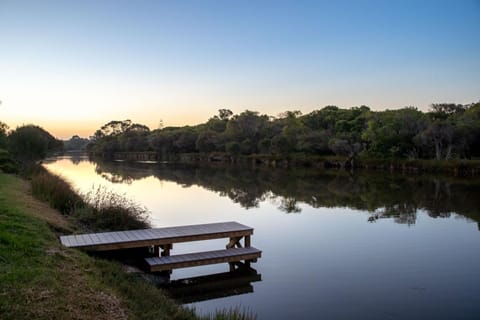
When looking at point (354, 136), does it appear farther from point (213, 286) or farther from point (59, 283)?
point (59, 283)

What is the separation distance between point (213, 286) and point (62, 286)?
3637 millimetres

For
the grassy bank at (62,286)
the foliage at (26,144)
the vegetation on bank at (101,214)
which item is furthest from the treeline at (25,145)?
the grassy bank at (62,286)

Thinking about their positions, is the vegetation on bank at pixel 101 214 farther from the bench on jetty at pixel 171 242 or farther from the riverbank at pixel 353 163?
the riverbank at pixel 353 163

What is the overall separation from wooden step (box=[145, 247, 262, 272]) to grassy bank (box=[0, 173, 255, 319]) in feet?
3.41

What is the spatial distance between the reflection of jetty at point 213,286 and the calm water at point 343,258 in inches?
0.8

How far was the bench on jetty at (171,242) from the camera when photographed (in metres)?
8.15

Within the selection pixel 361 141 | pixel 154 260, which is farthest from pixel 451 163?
pixel 154 260

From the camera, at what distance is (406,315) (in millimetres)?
6656

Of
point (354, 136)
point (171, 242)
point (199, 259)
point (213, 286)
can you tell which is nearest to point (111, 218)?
point (171, 242)

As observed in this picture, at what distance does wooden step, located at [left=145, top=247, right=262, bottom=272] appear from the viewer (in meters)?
8.27

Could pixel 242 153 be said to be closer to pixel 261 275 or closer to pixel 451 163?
pixel 451 163

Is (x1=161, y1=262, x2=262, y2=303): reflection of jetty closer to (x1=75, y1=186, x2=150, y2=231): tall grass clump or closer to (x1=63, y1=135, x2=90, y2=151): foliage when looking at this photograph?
(x1=75, y1=186, x2=150, y2=231): tall grass clump

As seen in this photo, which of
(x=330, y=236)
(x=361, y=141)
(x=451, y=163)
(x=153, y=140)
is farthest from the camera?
(x=153, y=140)

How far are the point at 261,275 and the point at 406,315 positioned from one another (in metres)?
3.14
